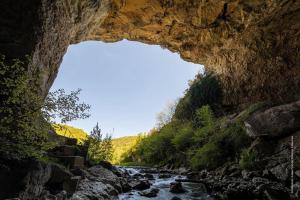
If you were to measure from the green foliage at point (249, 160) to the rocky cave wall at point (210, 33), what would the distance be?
5.08 m

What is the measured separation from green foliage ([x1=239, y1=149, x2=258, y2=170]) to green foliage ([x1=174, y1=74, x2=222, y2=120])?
13967mm

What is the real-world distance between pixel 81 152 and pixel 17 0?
5.85 m

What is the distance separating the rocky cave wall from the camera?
1042cm

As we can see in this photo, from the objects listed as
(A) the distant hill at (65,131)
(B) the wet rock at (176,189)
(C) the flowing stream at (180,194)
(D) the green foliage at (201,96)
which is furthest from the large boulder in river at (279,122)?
(D) the green foliage at (201,96)

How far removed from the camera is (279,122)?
12.2m

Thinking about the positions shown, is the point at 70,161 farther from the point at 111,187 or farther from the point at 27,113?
the point at 27,113

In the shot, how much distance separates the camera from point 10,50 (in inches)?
280

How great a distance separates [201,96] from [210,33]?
Result: 1198 cm

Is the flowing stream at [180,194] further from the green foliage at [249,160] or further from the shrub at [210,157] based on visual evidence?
the shrub at [210,157]

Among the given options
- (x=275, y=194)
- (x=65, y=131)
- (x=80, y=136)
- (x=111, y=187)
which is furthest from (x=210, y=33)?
(x=80, y=136)

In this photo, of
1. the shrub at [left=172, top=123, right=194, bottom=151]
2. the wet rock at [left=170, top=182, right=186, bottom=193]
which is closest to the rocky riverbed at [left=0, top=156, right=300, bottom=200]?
the wet rock at [left=170, top=182, right=186, bottom=193]

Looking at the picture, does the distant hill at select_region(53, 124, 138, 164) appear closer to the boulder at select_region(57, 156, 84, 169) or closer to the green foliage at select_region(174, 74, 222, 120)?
the boulder at select_region(57, 156, 84, 169)

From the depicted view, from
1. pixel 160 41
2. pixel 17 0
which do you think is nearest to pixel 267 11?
pixel 160 41

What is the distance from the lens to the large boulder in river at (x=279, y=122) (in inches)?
475
